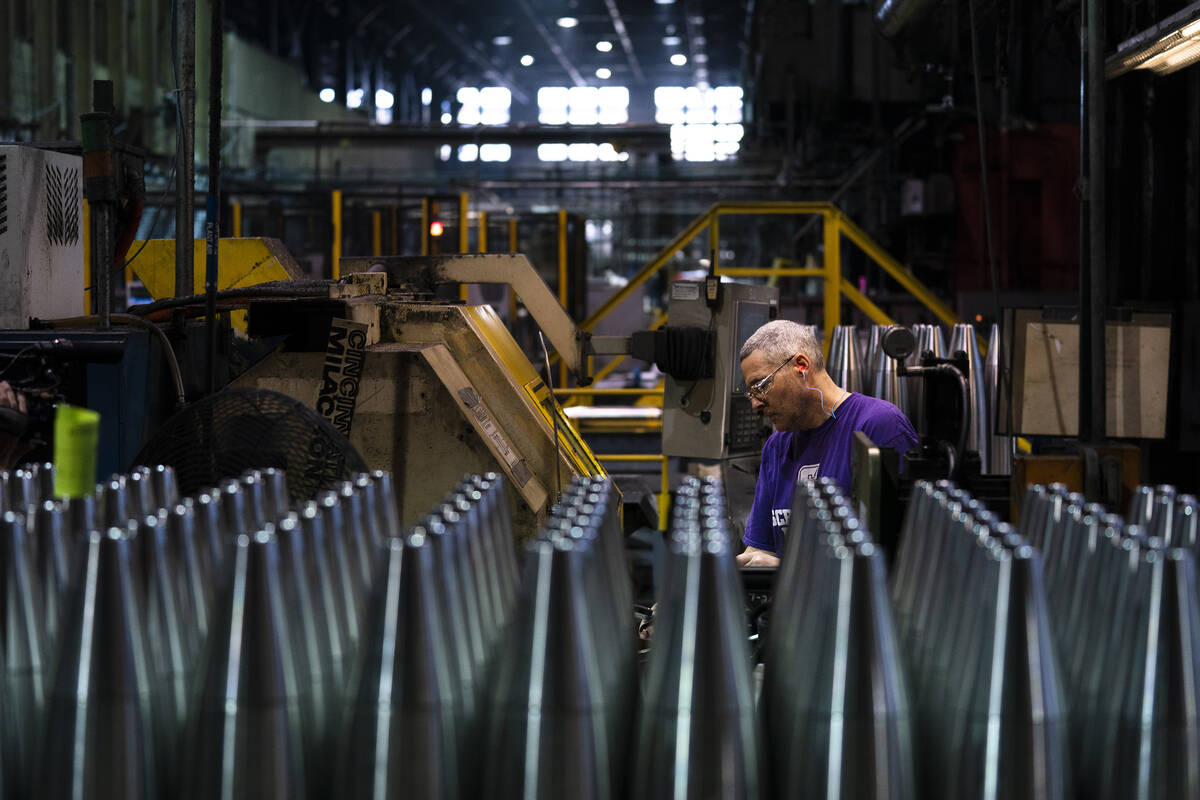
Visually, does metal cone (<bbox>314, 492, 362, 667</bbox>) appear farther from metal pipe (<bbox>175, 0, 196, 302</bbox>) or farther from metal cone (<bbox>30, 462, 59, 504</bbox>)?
metal pipe (<bbox>175, 0, 196, 302</bbox>)

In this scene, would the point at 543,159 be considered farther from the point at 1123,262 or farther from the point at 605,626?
the point at 605,626

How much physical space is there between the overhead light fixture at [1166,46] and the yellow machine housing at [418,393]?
7.37 feet

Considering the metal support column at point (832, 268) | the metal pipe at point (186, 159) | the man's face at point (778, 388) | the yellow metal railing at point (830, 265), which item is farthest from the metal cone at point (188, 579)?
the metal support column at point (832, 268)

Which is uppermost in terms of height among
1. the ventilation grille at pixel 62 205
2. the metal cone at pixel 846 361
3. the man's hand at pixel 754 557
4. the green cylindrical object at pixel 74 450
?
the ventilation grille at pixel 62 205

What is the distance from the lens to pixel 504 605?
3.97 feet

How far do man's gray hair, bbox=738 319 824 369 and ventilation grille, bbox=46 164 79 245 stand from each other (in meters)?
1.75

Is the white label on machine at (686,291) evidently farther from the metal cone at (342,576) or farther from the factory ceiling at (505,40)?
the factory ceiling at (505,40)

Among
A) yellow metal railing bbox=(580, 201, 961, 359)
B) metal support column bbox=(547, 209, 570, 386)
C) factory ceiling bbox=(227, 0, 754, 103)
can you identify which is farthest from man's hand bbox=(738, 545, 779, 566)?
factory ceiling bbox=(227, 0, 754, 103)

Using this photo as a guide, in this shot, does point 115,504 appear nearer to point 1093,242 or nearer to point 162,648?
point 162,648

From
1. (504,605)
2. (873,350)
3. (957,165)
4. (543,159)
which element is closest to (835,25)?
(957,165)

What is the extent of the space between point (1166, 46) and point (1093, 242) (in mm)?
691

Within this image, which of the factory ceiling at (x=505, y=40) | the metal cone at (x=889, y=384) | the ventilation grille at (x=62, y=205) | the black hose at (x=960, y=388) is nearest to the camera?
the ventilation grille at (x=62, y=205)

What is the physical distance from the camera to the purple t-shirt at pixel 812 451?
116 inches

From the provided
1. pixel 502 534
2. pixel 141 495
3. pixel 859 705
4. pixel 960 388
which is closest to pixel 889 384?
pixel 960 388
